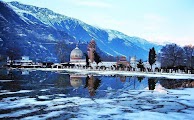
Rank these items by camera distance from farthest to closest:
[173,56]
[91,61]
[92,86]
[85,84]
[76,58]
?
[76,58]
[91,61]
[173,56]
[85,84]
[92,86]

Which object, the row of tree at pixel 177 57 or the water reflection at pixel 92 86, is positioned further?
the row of tree at pixel 177 57

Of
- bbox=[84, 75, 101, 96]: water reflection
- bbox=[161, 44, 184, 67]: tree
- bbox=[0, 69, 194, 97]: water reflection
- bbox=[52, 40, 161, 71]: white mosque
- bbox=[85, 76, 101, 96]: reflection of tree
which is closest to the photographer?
bbox=[84, 75, 101, 96]: water reflection

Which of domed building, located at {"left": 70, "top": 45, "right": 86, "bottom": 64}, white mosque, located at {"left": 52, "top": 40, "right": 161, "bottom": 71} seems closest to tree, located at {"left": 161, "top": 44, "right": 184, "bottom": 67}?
white mosque, located at {"left": 52, "top": 40, "right": 161, "bottom": 71}

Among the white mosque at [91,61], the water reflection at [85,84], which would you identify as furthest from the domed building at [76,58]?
the water reflection at [85,84]

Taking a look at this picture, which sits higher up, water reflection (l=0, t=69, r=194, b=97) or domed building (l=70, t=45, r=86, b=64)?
domed building (l=70, t=45, r=86, b=64)

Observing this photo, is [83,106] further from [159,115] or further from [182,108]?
[182,108]

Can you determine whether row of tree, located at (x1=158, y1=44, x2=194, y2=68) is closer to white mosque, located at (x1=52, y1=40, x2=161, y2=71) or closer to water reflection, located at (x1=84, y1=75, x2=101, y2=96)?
white mosque, located at (x1=52, y1=40, x2=161, y2=71)

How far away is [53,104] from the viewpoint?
16359 mm

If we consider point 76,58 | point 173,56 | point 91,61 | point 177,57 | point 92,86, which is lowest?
point 92,86

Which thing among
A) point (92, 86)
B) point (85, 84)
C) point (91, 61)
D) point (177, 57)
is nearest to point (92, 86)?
point (92, 86)

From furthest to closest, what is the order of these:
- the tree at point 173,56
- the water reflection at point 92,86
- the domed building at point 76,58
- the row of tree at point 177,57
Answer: the domed building at point 76,58, the row of tree at point 177,57, the tree at point 173,56, the water reflection at point 92,86

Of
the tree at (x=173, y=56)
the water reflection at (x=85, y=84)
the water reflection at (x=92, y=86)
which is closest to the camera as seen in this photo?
the water reflection at (x=92, y=86)

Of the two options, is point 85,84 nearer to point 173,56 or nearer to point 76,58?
point 173,56

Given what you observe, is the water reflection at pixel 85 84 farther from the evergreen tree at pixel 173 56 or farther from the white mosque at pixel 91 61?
the evergreen tree at pixel 173 56
